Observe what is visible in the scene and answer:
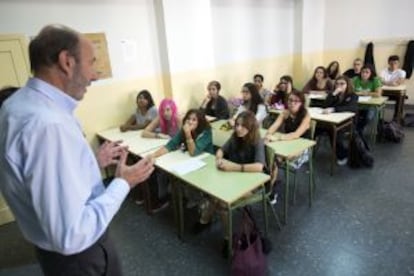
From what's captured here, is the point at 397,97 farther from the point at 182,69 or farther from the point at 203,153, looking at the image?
the point at 203,153

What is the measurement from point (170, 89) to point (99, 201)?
365 cm

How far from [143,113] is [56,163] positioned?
3.27 m

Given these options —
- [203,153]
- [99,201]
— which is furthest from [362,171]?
[99,201]

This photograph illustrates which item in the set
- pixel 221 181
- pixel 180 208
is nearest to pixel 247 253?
pixel 221 181

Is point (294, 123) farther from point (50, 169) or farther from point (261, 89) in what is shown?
point (50, 169)

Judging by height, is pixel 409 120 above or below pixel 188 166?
below

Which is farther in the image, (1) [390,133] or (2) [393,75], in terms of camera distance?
(2) [393,75]

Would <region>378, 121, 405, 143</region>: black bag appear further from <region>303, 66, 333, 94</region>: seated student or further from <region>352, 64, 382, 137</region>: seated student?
<region>303, 66, 333, 94</region>: seated student

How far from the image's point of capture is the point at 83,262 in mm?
1070

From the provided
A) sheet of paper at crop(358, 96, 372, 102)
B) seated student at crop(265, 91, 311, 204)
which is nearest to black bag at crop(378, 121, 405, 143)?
sheet of paper at crop(358, 96, 372, 102)

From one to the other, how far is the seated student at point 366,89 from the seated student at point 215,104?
203 centimetres

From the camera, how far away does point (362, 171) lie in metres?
3.78

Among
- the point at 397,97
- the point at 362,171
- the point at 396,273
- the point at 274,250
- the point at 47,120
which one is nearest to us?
the point at 47,120

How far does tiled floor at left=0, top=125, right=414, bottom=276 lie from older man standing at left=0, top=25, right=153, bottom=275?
1.57m
